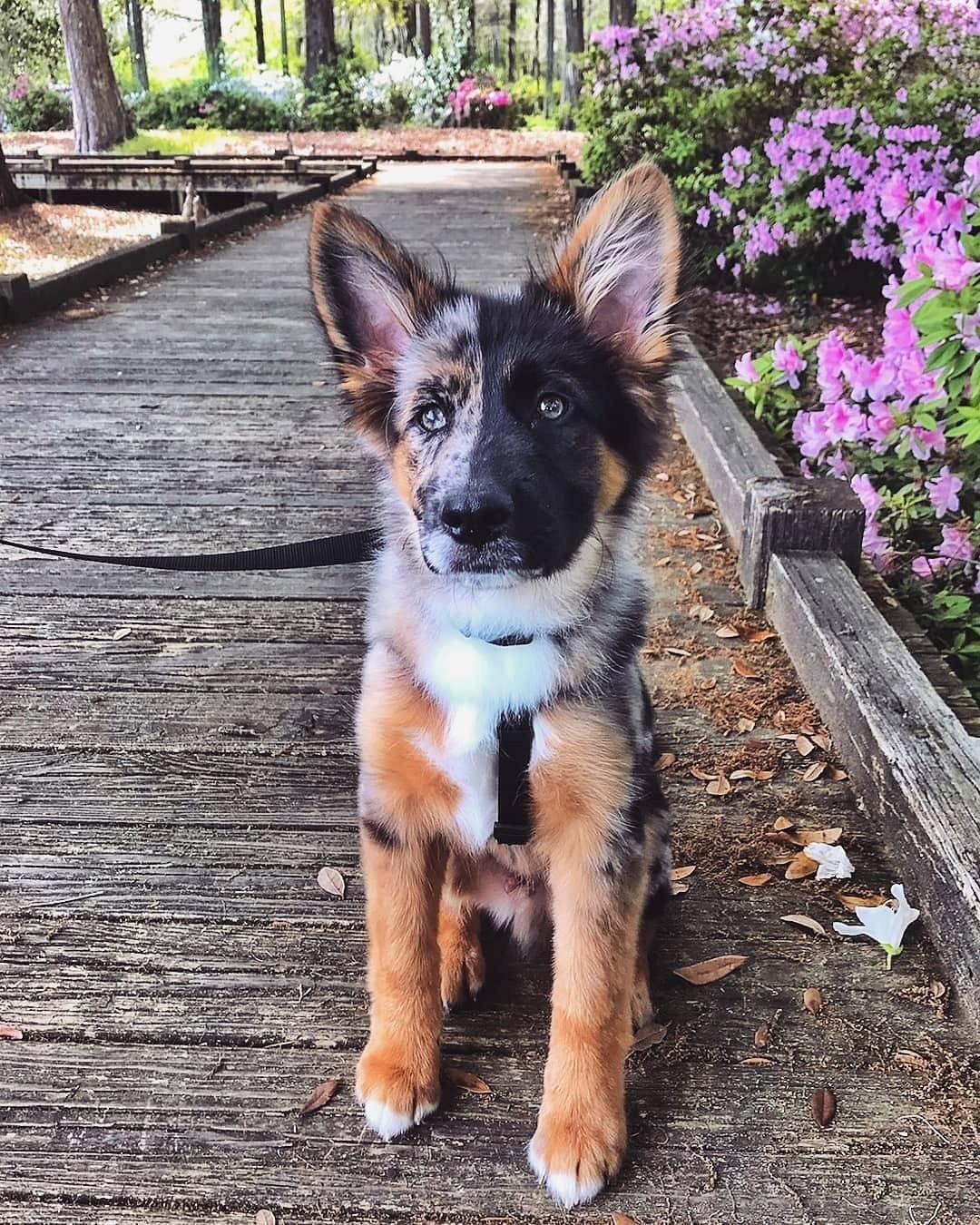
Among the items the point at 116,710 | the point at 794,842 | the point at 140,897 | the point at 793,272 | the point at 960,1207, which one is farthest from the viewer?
the point at 793,272

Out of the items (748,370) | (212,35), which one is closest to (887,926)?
(748,370)

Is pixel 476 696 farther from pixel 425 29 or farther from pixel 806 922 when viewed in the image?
pixel 425 29

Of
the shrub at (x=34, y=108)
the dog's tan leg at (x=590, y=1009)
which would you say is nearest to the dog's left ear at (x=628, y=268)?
the dog's tan leg at (x=590, y=1009)

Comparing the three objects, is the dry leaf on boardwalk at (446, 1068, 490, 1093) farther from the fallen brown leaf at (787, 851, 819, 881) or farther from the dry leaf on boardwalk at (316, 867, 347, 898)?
the fallen brown leaf at (787, 851, 819, 881)

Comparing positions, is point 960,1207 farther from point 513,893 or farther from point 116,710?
point 116,710

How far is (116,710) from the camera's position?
346 centimetres

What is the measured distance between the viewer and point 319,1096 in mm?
2092

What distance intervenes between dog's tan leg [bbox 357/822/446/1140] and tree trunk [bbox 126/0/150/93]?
45.2 meters

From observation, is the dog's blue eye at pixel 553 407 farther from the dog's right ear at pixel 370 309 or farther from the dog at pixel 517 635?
the dog's right ear at pixel 370 309

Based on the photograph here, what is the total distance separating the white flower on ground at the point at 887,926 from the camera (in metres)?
2.36

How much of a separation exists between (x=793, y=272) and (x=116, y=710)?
8176 millimetres

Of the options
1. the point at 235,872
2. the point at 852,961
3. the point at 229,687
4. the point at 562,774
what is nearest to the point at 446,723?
the point at 562,774

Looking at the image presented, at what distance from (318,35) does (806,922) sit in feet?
127

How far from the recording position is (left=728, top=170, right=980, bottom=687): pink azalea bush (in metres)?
3.46
